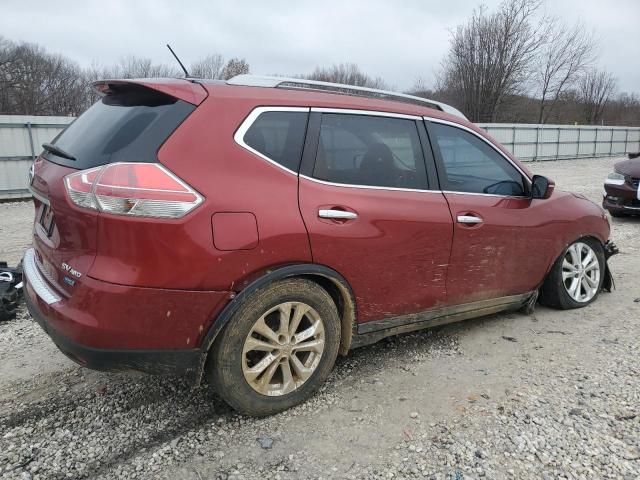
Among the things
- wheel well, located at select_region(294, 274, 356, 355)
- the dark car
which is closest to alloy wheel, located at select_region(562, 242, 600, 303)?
wheel well, located at select_region(294, 274, 356, 355)

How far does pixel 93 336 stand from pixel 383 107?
2073mm

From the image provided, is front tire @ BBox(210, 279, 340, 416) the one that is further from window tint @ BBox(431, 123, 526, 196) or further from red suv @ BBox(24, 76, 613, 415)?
window tint @ BBox(431, 123, 526, 196)

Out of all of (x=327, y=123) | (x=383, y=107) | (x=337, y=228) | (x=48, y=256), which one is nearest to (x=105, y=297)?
(x=48, y=256)

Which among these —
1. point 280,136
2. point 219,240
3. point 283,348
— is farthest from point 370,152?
point 283,348

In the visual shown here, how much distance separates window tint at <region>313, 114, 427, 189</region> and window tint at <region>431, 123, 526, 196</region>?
0.75ft

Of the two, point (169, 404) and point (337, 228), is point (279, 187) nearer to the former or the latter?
point (337, 228)

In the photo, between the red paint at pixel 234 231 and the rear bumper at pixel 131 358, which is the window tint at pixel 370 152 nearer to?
the red paint at pixel 234 231

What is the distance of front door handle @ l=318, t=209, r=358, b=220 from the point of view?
265cm

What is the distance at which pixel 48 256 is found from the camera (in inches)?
102

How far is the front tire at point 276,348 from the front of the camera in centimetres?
249

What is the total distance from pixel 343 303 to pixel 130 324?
3.83ft

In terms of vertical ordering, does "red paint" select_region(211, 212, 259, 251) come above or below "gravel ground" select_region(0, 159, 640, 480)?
above

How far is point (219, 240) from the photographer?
7.64ft

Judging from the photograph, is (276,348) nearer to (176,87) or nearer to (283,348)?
(283,348)
